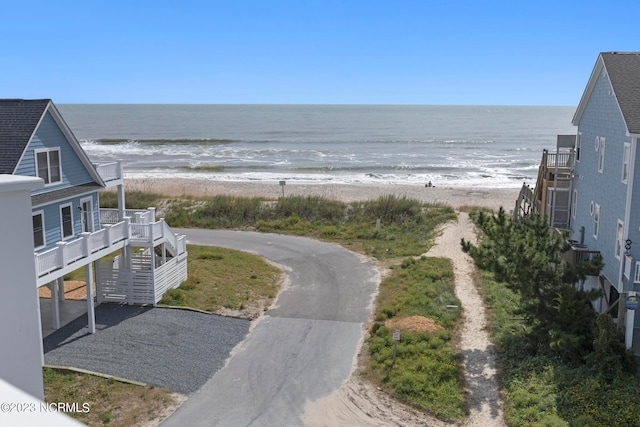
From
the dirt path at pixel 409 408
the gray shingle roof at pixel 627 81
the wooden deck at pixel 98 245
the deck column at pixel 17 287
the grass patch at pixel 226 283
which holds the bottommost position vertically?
the dirt path at pixel 409 408

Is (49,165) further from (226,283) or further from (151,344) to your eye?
(226,283)

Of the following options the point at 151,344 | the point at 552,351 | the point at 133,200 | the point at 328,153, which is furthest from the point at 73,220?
the point at 328,153

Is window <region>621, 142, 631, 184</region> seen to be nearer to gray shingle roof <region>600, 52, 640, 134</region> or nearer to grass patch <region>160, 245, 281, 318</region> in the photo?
gray shingle roof <region>600, 52, 640, 134</region>

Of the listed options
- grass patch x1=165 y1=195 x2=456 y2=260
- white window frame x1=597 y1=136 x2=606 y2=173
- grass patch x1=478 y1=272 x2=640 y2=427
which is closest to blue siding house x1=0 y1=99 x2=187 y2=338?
grass patch x1=478 y1=272 x2=640 y2=427

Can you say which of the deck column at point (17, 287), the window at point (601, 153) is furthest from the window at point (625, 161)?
the deck column at point (17, 287)

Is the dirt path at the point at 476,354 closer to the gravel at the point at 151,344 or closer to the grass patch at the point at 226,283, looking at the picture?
the gravel at the point at 151,344

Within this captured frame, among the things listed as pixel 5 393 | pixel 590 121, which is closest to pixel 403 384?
pixel 590 121
